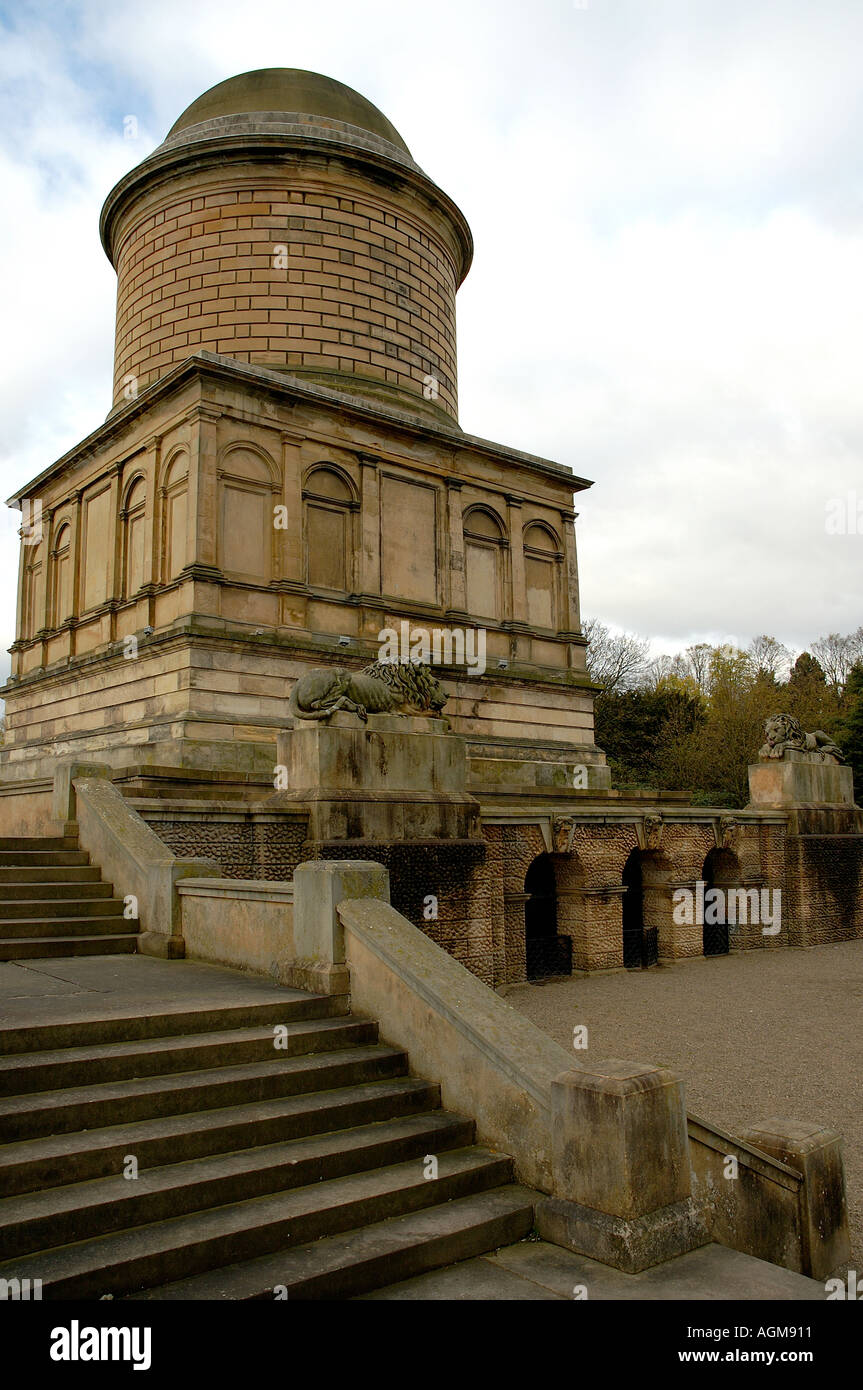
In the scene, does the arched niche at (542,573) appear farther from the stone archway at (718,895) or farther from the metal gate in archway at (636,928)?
the stone archway at (718,895)

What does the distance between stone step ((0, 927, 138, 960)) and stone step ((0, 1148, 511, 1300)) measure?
447 centimetres

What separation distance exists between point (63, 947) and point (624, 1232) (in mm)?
5780

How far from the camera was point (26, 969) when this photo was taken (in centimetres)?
800

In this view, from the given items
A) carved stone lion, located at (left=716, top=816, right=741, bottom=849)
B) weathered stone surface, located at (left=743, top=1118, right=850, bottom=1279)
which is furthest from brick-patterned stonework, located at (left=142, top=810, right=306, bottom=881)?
carved stone lion, located at (left=716, top=816, right=741, bottom=849)

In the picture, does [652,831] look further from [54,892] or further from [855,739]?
[855,739]

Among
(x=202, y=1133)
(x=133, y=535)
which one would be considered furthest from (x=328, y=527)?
(x=202, y=1133)

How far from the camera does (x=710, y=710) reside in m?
46.9

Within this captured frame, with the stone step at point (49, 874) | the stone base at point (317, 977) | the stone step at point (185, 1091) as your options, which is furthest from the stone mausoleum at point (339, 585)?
Answer: the stone step at point (185, 1091)

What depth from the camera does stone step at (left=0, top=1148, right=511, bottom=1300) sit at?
13.5 feet

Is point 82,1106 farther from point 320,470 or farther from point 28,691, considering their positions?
point 28,691

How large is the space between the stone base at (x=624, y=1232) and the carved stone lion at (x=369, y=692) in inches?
311

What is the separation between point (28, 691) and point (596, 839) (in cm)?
1342

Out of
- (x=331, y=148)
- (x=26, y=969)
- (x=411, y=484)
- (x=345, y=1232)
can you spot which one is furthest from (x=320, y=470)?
(x=345, y=1232)
